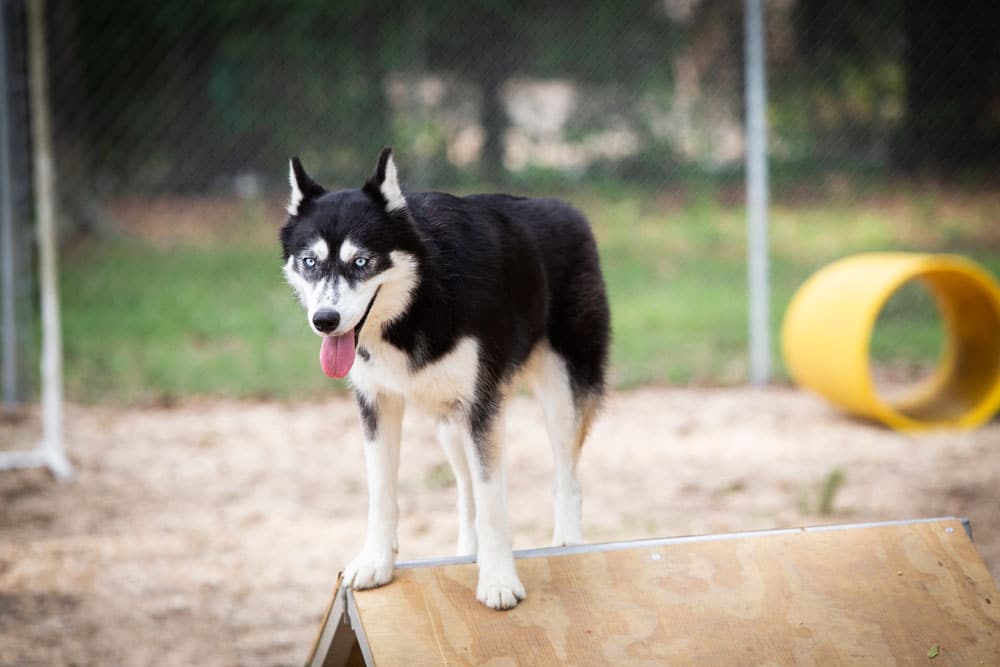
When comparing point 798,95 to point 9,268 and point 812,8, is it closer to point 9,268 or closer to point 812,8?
point 812,8

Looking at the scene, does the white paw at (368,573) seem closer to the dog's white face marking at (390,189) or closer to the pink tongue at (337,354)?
the pink tongue at (337,354)

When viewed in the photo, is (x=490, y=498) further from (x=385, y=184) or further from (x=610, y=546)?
(x=385, y=184)

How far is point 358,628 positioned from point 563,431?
95 cm

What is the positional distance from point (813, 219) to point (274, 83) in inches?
225

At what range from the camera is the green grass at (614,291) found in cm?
808

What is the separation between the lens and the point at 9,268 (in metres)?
Result: 6.94

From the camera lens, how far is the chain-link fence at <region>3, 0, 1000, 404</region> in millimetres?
9039

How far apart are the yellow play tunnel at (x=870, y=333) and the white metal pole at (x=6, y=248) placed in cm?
503

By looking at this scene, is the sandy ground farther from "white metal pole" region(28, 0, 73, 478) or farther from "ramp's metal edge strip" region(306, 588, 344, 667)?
"ramp's metal edge strip" region(306, 588, 344, 667)

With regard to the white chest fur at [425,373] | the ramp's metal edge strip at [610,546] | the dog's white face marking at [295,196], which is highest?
the dog's white face marking at [295,196]

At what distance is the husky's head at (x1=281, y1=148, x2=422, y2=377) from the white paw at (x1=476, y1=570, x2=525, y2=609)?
28.2 inches

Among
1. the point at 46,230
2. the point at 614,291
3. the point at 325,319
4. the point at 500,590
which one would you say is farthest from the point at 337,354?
the point at 614,291

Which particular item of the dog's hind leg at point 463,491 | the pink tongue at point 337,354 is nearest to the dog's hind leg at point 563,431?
the dog's hind leg at point 463,491

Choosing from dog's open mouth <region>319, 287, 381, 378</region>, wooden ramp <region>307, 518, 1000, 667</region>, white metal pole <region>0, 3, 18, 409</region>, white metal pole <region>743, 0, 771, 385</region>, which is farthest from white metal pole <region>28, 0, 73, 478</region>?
white metal pole <region>743, 0, 771, 385</region>
